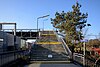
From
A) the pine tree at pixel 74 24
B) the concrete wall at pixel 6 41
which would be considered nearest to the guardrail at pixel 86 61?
the concrete wall at pixel 6 41

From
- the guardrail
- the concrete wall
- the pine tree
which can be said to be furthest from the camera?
the pine tree

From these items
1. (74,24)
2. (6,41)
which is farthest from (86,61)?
(74,24)

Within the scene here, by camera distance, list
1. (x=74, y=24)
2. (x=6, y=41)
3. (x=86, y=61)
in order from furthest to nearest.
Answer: (x=74, y=24) < (x=6, y=41) < (x=86, y=61)

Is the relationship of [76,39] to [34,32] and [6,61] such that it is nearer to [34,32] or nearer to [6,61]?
[34,32]

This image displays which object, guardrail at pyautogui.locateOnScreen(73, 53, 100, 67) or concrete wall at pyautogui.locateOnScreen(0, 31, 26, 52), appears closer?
guardrail at pyautogui.locateOnScreen(73, 53, 100, 67)

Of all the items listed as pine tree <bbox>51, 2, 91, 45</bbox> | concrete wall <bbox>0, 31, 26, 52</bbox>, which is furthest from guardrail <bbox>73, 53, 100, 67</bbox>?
pine tree <bbox>51, 2, 91, 45</bbox>

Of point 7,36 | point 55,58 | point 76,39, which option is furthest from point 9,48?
point 76,39

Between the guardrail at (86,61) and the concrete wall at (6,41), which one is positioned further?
the concrete wall at (6,41)

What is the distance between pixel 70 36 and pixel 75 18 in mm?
4243

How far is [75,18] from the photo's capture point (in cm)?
5631

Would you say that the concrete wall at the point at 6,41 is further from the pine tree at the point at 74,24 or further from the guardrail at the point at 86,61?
the pine tree at the point at 74,24

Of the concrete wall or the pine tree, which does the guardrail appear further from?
the pine tree

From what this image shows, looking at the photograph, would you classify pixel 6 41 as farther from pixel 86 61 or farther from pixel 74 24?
pixel 74 24

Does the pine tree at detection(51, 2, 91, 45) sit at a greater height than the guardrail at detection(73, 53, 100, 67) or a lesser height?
greater
